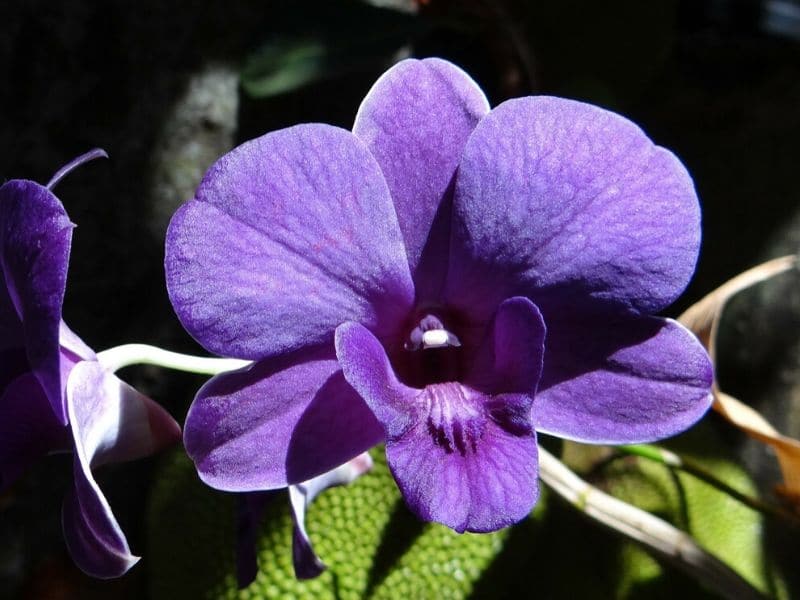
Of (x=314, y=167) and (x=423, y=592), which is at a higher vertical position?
(x=314, y=167)

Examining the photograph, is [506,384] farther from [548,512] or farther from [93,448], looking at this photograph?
[548,512]

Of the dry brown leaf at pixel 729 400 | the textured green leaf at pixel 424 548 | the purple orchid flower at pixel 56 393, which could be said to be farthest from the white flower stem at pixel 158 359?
the dry brown leaf at pixel 729 400

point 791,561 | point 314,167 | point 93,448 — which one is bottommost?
point 791,561

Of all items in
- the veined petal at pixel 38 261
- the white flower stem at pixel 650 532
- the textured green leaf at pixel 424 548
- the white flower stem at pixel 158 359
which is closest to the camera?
the veined petal at pixel 38 261

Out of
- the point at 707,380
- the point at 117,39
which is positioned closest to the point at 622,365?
the point at 707,380

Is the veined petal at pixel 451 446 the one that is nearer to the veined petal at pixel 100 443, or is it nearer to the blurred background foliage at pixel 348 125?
the veined petal at pixel 100 443

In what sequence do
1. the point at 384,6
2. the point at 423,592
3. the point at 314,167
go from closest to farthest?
the point at 314,167 < the point at 423,592 < the point at 384,6

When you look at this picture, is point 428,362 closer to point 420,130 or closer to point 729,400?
point 420,130
